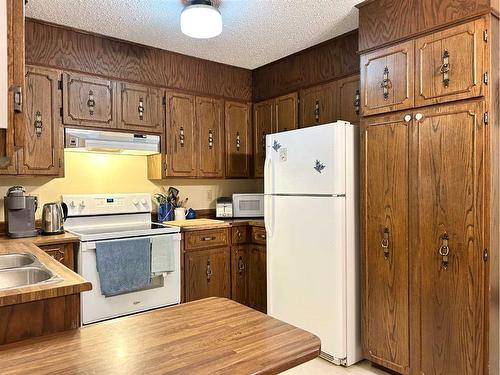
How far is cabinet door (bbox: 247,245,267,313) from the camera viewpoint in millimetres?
3404

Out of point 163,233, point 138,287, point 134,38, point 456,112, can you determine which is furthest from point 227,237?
point 456,112

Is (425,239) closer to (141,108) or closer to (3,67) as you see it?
(3,67)

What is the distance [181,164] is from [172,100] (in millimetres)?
590

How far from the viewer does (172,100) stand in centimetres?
341

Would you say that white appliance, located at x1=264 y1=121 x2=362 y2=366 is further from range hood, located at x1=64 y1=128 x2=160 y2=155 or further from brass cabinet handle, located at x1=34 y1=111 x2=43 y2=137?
brass cabinet handle, located at x1=34 y1=111 x2=43 y2=137

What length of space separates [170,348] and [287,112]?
112 inches

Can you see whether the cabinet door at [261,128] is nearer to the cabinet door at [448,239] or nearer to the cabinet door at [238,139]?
the cabinet door at [238,139]

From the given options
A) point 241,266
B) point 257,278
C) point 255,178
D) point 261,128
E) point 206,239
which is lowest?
point 257,278

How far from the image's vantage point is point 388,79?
2.36m

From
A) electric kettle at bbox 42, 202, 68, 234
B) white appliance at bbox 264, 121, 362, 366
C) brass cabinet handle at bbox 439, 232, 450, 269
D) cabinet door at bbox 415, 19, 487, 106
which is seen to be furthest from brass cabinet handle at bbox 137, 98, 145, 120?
brass cabinet handle at bbox 439, 232, 450, 269

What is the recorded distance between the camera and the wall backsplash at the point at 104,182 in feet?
9.85

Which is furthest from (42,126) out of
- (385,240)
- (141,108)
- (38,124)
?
(385,240)

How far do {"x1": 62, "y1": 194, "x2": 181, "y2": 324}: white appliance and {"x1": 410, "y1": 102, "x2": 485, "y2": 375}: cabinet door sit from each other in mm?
1826

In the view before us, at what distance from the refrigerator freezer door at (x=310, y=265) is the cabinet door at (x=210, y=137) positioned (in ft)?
2.85
